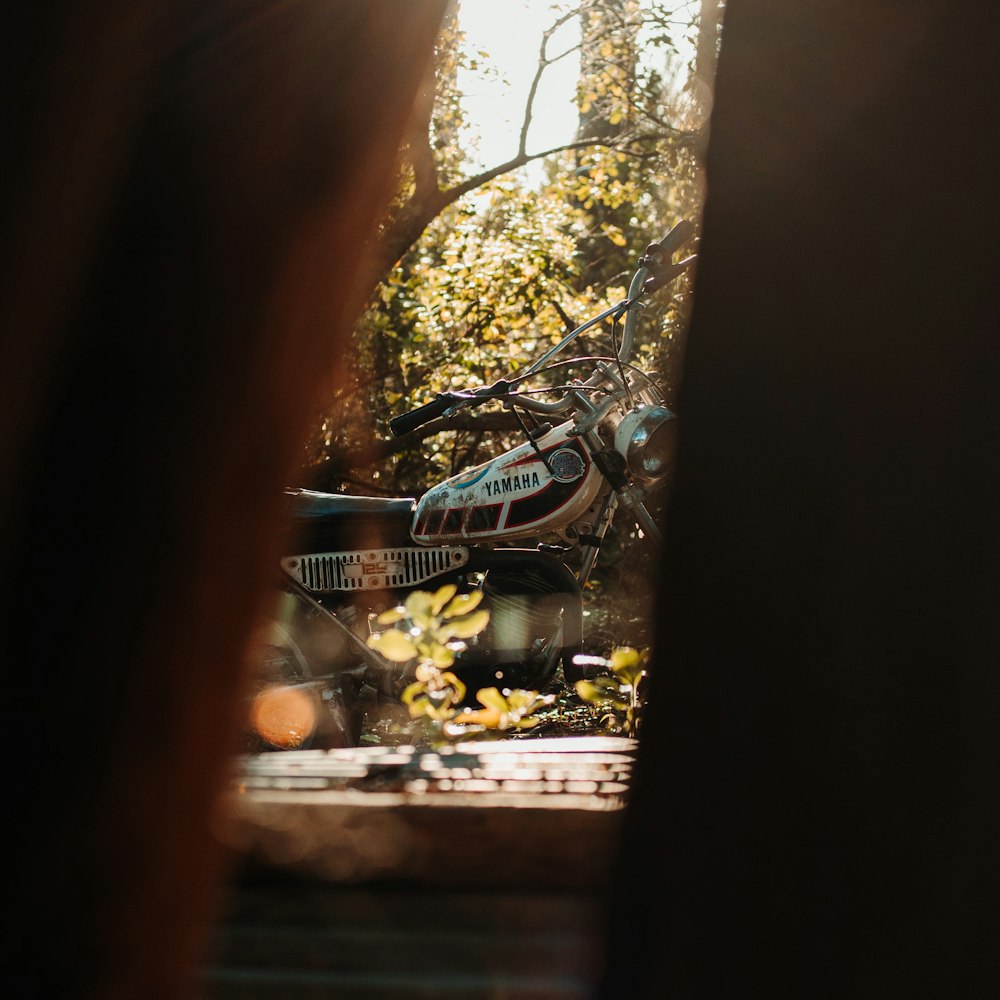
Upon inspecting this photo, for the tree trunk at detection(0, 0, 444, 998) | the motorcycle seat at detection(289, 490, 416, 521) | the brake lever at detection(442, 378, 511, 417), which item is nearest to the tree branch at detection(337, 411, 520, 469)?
the motorcycle seat at detection(289, 490, 416, 521)

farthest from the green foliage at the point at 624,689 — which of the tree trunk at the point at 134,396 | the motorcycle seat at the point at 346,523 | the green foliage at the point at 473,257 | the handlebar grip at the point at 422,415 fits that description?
the green foliage at the point at 473,257

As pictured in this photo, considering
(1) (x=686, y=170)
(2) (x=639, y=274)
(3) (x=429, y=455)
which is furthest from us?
(3) (x=429, y=455)

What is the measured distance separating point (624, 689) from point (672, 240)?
2009 millimetres

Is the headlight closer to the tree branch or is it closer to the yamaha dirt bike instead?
the yamaha dirt bike

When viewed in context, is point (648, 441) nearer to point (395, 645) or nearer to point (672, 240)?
point (672, 240)

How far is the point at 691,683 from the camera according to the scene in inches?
54.4

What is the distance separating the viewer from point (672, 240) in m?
3.84

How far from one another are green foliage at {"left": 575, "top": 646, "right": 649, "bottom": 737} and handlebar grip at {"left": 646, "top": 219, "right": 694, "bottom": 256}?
1.77 meters

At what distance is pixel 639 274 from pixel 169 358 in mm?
2890

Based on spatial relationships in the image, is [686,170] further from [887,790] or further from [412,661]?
[887,790]

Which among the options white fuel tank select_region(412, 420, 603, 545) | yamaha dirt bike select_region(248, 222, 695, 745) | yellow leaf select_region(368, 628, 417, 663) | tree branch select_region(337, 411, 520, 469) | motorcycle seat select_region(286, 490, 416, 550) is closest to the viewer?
yellow leaf select_region(368, 628, 417, 663)

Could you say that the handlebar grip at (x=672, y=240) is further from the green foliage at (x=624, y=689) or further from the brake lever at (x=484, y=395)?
the green foliage at (x=624, y=689)

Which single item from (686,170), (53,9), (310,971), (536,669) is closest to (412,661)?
(536,669)

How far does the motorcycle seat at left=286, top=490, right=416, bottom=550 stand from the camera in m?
4.37
